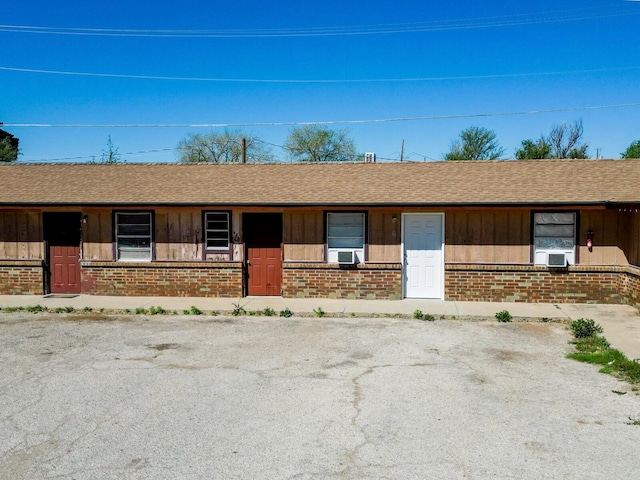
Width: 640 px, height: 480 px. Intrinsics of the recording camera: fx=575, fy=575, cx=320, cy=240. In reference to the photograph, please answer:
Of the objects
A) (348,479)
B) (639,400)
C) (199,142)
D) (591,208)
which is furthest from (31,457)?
(199,142)

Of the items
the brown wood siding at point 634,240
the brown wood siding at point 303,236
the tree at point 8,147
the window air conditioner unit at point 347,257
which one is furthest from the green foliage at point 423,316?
the tree at point 8,147

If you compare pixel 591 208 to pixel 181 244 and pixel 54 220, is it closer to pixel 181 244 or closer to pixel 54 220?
pixel 181 244

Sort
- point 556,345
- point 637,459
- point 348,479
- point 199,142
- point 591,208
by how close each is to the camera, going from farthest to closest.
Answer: point 199,142 → point 591,208 → point 556,345 → point 637,459 → point 348,479

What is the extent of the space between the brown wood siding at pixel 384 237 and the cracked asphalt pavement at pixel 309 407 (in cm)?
382

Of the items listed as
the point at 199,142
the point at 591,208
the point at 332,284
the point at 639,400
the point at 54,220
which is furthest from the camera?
the point at 199,142

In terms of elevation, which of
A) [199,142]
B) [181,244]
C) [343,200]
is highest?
[199,142]

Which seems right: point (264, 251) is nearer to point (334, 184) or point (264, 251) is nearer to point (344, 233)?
point (344, 233)

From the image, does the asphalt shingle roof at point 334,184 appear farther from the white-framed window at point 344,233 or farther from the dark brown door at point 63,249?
the dark brown door at point 63,249

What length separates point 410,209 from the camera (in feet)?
46.0

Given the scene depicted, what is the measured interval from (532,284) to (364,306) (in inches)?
162

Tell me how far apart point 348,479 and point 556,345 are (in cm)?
622

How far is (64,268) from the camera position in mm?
15477

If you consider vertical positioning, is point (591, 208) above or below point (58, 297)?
above

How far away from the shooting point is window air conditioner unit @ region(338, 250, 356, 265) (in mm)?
14086
